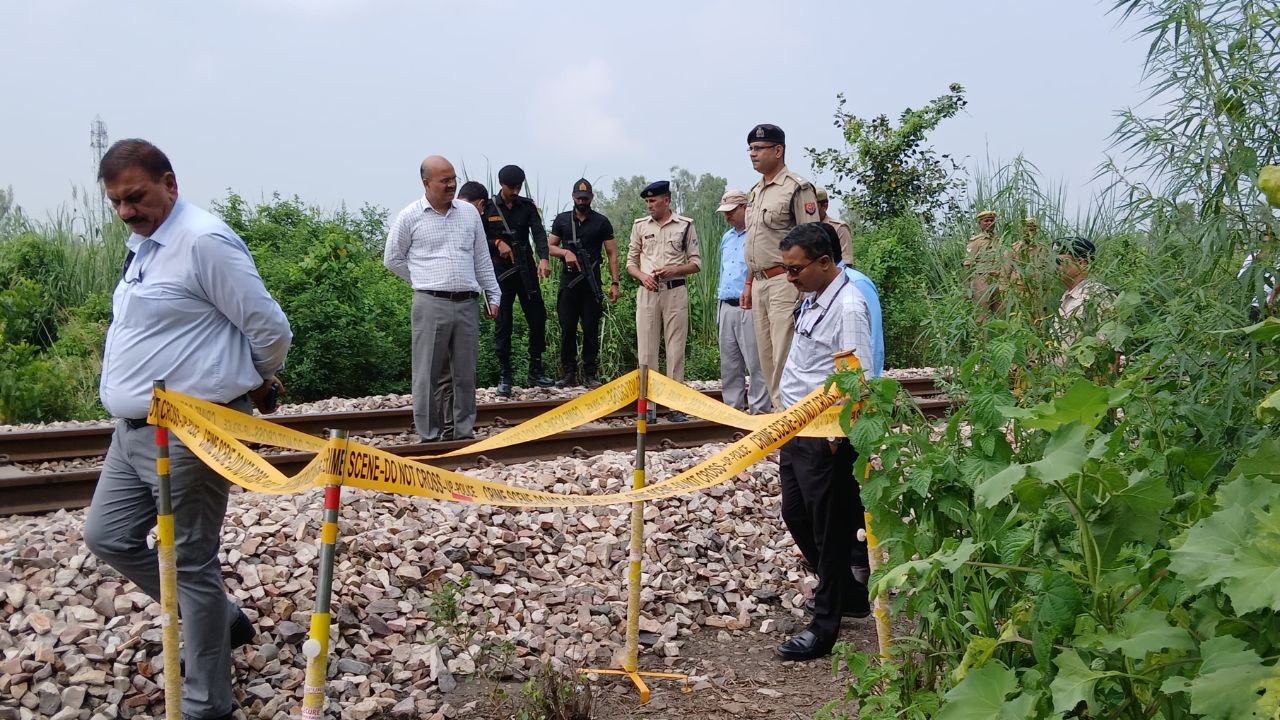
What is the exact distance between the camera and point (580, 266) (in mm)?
11250

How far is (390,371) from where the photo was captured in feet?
38.5

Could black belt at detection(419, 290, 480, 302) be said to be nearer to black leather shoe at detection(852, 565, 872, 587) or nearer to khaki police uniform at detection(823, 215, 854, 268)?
khaki police uniform at detection(823, 215, 854, 268)

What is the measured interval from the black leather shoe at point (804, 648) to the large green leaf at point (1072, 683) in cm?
284

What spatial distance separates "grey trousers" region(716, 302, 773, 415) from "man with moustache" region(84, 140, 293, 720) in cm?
546

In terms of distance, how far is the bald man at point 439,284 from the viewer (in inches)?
314

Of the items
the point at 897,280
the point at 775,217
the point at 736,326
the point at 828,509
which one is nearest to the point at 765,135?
the point at 775,217

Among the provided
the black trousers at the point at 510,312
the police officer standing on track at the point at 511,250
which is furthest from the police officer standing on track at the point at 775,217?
the black trousers at the point at 510,312

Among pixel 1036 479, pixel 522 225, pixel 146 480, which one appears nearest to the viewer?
pixel 1036 479

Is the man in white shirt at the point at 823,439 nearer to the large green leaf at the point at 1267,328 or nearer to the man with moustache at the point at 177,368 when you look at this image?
the man with moustache at the point at 177,368

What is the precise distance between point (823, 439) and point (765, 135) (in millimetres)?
3325

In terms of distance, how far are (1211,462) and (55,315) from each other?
1302cm

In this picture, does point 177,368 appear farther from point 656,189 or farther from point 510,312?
point 510,312

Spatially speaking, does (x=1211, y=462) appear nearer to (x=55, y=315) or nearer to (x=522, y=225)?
(x=522, y=225)

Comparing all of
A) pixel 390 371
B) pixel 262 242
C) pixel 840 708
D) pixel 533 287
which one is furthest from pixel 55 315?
pixel 840 708
